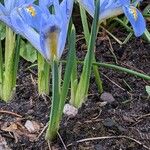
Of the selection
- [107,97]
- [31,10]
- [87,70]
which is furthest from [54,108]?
[107,97]

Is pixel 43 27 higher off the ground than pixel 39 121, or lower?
higher

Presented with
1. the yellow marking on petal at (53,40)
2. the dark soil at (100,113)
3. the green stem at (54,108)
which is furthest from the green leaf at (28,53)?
the yellow marking on petal at (53,40)

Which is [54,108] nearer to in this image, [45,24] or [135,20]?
[45,24]

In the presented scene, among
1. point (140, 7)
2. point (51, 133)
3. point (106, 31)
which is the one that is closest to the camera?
point (51, 133)

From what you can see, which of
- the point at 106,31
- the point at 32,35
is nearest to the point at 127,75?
the point at 106,31

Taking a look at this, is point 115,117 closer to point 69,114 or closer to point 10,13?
point 69,114

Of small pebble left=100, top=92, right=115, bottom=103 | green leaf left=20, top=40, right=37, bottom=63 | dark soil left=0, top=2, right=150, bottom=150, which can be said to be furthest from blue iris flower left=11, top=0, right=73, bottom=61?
green leaf left=20, top=40, right=37, bottom=63
